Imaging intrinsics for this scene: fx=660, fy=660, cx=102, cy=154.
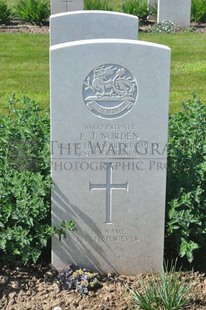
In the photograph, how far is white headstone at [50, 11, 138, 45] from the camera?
17.8ft

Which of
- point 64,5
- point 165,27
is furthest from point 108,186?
point 165,27

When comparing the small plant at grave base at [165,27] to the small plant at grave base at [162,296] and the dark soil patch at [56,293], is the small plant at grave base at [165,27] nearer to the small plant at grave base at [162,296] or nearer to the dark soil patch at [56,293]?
the dark soil patch at [56,293]

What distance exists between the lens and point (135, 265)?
14.9 feet

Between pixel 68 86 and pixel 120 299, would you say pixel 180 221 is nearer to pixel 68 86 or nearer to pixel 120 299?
pixel 120 299

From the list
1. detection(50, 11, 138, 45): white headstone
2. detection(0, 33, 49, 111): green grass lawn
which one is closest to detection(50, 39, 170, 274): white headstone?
detection(50, 11, 138, 45): white headstone

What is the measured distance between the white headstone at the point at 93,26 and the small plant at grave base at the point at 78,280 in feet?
6.65

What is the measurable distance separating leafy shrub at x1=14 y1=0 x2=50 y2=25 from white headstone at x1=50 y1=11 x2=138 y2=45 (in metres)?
8.37

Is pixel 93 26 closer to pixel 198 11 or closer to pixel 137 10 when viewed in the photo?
pixel 137 10

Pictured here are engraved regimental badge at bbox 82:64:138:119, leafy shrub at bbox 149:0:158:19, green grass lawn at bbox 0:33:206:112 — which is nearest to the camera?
engraved regimental badge at bbox 82:64:138:119

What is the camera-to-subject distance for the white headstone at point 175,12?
13898 millimetres

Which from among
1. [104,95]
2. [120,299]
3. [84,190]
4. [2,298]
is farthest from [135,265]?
[104,95]

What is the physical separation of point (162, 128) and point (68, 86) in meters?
0.66

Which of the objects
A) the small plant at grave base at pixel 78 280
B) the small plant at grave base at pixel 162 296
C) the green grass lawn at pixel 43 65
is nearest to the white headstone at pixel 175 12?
the green grass lawn at pixel 43 65

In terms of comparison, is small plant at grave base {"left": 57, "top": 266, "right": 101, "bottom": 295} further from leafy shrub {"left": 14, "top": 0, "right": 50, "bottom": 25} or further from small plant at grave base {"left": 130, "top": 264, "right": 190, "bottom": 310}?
leafy shrub {"left": 14, "top": 0, "right": 50, "bottom": 25}
